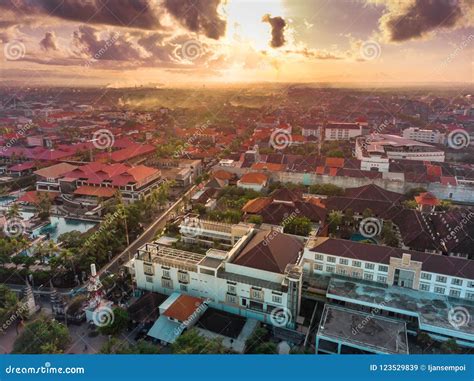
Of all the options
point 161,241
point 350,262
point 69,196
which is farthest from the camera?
point 69,196

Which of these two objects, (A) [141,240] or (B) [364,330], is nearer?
(B) [364,330]

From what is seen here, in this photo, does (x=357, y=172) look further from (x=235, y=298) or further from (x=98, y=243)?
(x=98, y=243)

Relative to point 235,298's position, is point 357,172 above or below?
above

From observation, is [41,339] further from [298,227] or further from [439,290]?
[439,290]

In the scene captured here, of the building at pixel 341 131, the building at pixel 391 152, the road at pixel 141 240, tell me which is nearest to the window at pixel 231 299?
the road at pixel 141 240

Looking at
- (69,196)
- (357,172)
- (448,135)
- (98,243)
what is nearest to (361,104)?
(448,135)

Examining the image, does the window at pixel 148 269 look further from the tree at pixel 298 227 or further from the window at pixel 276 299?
the tree at pixel 298 227

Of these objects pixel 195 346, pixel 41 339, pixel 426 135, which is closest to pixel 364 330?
pixel 195 346
